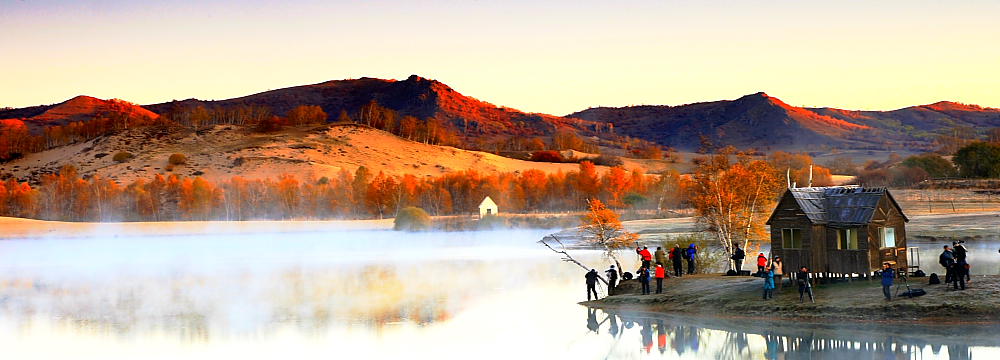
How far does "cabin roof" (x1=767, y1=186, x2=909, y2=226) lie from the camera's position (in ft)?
120

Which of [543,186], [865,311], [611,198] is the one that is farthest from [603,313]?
[543,186]

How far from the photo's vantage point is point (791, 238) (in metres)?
37.9

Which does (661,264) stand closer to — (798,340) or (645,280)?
(645,280)

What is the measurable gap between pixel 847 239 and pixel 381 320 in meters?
16.7

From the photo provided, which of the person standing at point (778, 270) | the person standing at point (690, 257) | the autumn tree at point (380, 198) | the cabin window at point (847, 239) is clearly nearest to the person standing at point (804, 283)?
the person standing at point (778, 270)

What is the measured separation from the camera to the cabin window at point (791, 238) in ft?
123

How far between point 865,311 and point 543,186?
129 metres

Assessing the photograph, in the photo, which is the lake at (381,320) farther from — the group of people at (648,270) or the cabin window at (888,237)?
the cabin window at (888,237)

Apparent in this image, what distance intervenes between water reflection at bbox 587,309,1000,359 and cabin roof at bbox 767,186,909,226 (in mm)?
4553

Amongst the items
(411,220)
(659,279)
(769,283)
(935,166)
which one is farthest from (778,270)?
(935,166)

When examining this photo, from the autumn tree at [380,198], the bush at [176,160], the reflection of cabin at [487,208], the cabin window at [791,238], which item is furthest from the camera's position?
the bush at [176,160]

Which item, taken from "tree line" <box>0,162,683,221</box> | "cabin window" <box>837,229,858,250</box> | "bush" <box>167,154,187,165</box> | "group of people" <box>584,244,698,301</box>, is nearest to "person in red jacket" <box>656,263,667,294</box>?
"group of people" <box>584,244,698,301</box>

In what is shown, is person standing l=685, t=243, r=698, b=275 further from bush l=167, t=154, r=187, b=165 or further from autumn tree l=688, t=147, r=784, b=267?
bush l=167, t=154, r=187, b=165

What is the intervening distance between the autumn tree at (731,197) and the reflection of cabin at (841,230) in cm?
926
